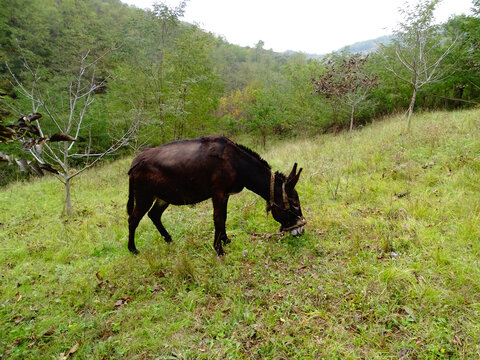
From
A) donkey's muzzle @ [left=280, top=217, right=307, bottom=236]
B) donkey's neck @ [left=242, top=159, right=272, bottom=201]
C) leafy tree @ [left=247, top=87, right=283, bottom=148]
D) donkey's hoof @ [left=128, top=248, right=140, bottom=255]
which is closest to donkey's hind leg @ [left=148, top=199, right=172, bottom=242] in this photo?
donkey's hoof @ [left=128, top=248, right=140, bottom=255]

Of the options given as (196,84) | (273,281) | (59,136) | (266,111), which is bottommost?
(273,281)

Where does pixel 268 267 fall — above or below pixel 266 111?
below

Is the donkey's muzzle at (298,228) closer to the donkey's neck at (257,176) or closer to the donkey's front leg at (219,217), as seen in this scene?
the donkey's neck at (257,176)

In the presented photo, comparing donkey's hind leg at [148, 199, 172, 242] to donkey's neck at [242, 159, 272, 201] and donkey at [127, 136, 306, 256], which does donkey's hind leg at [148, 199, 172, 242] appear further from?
donkey's neck at [242, 159, 272, 201]

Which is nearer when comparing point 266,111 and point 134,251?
point 134,251

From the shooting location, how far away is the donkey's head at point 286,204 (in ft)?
12.0

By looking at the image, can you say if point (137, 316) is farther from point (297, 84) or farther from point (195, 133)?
point (297, 84)

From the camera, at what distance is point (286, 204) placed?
3.62 m

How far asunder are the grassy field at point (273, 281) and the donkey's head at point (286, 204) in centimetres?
29

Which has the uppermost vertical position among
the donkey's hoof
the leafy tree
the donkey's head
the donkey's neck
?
the leafy tree

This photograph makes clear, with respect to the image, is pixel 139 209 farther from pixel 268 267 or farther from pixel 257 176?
pixel 268 267

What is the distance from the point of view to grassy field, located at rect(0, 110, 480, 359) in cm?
223

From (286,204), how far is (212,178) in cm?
124

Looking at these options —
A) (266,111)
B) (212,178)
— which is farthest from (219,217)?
(266,111)
